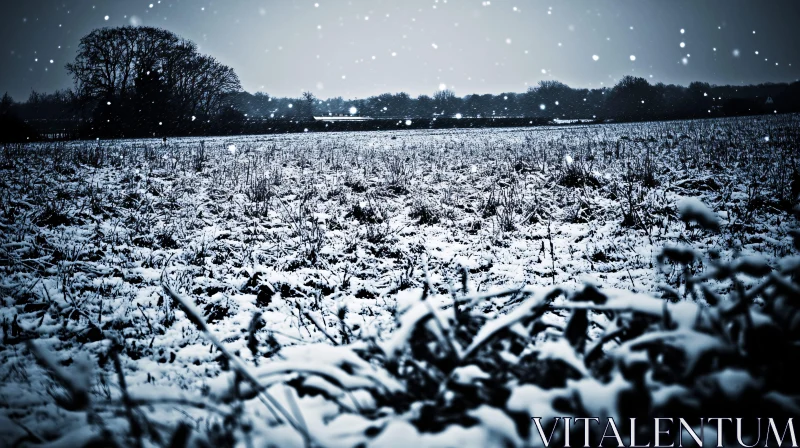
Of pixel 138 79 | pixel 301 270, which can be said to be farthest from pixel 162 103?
pixel 301 270

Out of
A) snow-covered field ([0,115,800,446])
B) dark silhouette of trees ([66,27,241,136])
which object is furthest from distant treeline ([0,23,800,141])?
snow-covered field ([0,115,800,446])

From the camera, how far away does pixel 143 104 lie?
3203 centimetres

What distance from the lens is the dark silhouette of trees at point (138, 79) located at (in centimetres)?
3098

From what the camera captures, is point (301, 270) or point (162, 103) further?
point (162, 103)

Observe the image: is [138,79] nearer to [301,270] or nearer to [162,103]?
[162,103]

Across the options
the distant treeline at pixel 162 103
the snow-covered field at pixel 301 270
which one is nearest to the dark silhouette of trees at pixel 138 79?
the distant treeline at pixel 162 103

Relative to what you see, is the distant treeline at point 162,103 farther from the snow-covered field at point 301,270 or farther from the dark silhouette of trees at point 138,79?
the snow-covered field at point 301,270

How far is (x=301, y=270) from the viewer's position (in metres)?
4.10

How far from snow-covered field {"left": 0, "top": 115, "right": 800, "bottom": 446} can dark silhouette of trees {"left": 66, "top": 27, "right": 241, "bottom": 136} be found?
86.8 feet

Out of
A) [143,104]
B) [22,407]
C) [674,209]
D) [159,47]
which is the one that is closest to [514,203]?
[674,209]

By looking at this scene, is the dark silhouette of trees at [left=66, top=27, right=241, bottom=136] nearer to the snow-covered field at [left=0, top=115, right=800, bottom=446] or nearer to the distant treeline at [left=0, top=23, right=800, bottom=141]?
the distant treeline at [left=0, top=23, right=800, bottom=141]

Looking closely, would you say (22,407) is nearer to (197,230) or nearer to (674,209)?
(197,230)

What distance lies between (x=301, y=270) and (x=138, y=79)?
3817cm

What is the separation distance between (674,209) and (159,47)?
41.3 m
